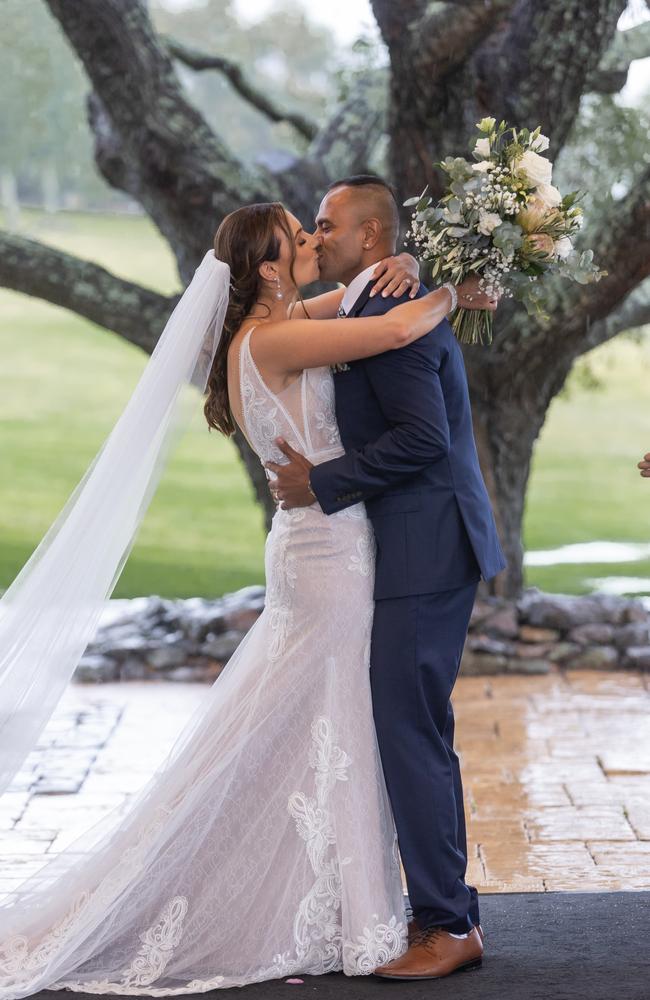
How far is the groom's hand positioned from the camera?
11.0ft

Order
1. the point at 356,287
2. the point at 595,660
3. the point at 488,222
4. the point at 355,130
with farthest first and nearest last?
the point at 355,130
the point at 595,660
the point at 356,287
the point at 488,222

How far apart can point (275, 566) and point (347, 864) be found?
739mm

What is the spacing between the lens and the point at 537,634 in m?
7.50

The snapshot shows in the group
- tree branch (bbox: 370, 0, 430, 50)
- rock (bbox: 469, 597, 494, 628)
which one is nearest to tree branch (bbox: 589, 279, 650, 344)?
rock (bbox: 469, 597, 494, 628)

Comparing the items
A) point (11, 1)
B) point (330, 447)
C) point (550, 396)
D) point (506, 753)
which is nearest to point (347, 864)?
point (330, 447)

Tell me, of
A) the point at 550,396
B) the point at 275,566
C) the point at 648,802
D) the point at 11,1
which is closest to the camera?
the point at 275,566

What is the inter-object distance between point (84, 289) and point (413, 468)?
4.74 m

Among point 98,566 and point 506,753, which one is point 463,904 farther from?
point 506,753

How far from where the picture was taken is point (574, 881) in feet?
13.8

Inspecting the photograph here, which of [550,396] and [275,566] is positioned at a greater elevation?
[550,396]

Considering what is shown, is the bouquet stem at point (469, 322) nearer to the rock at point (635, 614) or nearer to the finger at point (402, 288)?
the finger at point (402, 288)

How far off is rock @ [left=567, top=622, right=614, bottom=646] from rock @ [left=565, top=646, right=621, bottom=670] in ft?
0.35

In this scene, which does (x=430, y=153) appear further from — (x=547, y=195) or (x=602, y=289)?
(x=547, y=195)

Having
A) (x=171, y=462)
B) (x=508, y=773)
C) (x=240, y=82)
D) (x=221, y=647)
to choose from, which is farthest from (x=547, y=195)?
(x=171, y=462)
